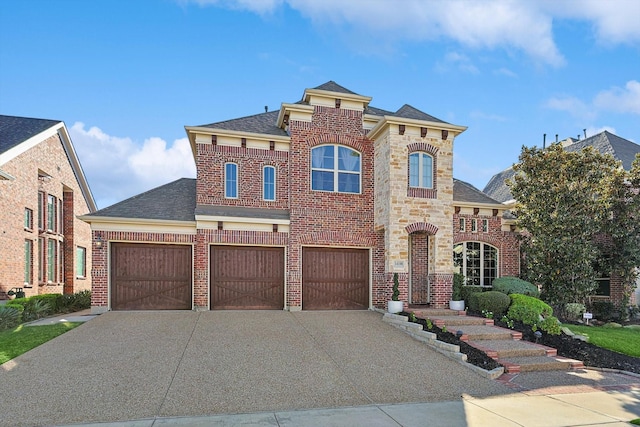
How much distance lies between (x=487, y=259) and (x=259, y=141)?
992 centimetres

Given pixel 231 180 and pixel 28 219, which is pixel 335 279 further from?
pixel 28 219

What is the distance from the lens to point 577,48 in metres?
12.3

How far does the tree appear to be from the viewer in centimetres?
1426

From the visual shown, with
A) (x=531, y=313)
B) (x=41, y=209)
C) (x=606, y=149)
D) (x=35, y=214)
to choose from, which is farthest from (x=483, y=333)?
(x=41, y=209)

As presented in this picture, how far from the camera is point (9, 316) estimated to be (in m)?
11.4

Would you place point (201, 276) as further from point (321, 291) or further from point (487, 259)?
point (487, 259)

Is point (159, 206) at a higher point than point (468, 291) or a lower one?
higher

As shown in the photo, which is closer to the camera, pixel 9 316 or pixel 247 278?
pixel 9 316

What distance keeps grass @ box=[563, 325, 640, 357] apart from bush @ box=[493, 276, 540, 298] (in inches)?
70.1

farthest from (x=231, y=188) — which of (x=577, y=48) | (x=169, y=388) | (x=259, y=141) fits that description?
(x=577, y=48)

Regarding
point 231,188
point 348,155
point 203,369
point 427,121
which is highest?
point 427,121

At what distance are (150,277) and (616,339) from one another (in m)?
14.1

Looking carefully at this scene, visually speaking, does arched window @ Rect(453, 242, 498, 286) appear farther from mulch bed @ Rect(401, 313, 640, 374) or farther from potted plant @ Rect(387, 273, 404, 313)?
mulch bed @ Rect(401, 313, 640, 374)

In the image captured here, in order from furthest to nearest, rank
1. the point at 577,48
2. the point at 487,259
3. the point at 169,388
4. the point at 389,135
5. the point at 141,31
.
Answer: the point at 487,259
the point at 389,135
the point at 577,48
the point at 141,31
the point at 169,388
